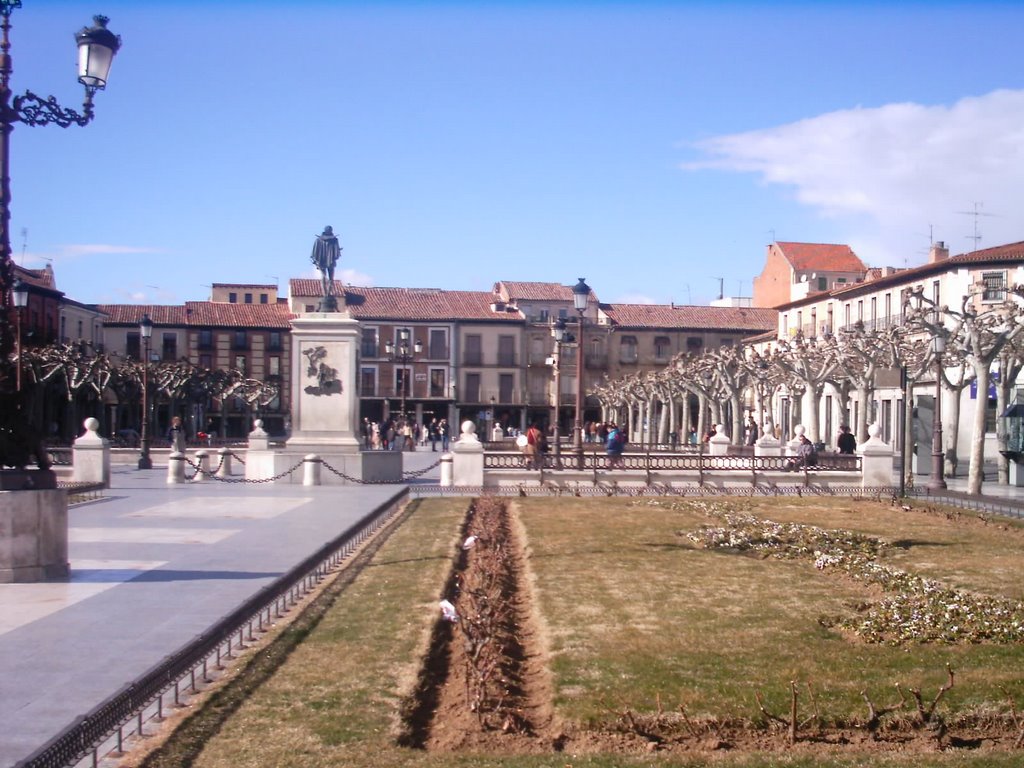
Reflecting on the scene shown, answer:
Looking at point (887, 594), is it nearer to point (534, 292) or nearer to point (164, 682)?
point (164, 682)

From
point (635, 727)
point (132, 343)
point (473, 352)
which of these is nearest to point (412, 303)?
point (473, 352)

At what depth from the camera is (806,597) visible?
10969 millimetres

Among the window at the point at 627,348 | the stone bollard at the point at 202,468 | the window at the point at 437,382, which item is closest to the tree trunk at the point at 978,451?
the stone bollard at the point at 202,468

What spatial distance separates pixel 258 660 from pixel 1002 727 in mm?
4842

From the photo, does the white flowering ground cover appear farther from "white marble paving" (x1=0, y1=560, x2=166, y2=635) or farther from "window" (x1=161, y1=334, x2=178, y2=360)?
"window" (x1=161, y1=334, x2=178, y2=360)

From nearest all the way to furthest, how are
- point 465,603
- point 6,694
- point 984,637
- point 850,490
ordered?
point 6,694 < point 984,637 < point 465,603 < point 850,490

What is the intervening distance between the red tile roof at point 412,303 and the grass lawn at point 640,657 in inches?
2722

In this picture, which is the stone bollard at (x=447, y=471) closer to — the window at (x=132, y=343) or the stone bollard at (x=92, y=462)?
the stone bollard at (x=92, y=462)

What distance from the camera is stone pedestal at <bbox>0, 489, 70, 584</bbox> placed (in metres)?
11.5

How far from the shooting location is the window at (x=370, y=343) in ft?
269

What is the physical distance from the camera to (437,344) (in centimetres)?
8331

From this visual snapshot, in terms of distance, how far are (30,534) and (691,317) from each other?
258 ft

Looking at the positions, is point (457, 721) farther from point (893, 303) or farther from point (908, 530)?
point (893, 303)

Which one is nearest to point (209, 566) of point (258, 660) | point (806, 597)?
point (258, 660)
